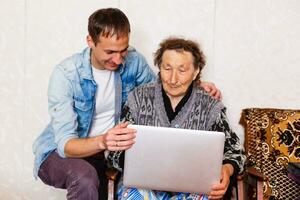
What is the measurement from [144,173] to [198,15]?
1060 millimetres

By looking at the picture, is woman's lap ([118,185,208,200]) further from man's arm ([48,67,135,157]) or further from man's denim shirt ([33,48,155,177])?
man's denim shirt ([33,48,155,177])

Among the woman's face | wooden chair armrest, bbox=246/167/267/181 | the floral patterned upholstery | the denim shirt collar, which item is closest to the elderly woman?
the woman's face

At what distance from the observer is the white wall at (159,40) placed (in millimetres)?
2479

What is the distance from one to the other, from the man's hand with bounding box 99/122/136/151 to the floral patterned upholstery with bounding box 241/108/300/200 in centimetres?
88

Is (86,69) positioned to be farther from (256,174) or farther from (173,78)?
(256,174)

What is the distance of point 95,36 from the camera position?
1.97m

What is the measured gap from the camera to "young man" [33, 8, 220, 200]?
6.18 feet

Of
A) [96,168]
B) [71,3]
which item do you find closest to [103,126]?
[96,168]

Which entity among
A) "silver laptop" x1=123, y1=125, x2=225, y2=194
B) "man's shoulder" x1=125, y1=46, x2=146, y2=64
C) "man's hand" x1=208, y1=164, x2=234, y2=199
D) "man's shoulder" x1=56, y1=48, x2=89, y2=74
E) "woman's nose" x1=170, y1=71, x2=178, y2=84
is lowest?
"man's hand" x1=208, y1=164, x2=234, y2=199

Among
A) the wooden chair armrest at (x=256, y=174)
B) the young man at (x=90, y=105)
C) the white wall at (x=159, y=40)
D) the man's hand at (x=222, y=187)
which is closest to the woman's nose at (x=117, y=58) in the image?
the young man at (x=90, y=105)

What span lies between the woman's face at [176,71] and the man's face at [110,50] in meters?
0.18

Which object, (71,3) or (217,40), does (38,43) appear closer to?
(71,3)

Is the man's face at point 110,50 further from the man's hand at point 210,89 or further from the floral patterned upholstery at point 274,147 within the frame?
the floral patterned upholstery at point 274,147

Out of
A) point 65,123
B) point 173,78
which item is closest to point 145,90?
point 173,78
